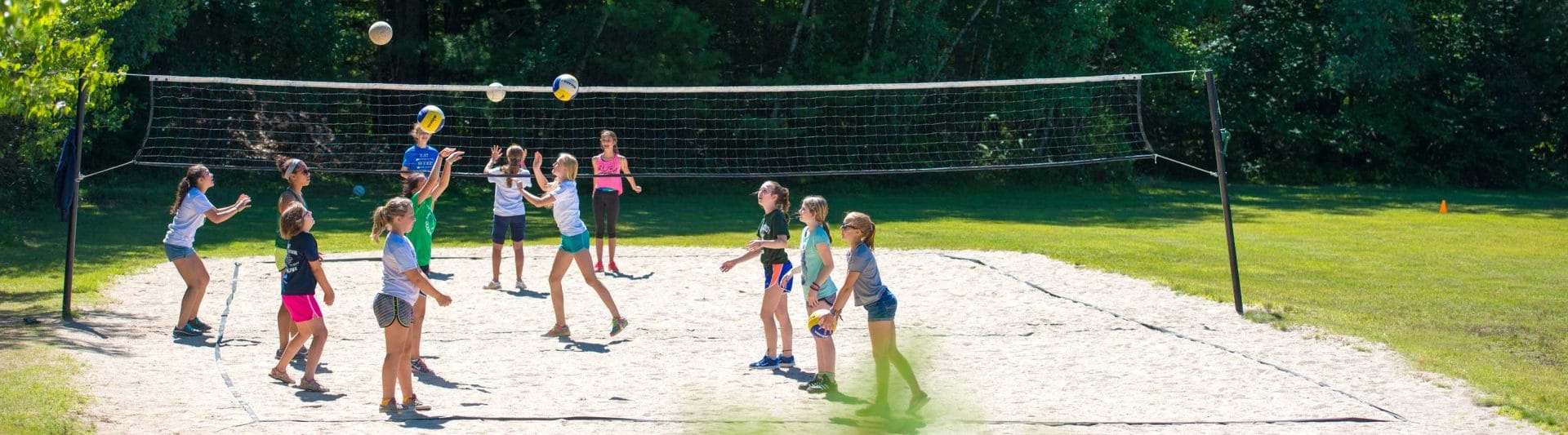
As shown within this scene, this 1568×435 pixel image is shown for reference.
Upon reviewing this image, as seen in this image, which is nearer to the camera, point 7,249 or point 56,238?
point 7,249

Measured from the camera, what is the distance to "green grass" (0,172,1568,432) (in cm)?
1034

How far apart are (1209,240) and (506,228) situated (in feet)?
31.9

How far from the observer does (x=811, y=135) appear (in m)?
25.7

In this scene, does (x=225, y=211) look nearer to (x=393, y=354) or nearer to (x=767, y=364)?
(x=393, y=354)

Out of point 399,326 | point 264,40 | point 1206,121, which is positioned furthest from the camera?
point 1206,121

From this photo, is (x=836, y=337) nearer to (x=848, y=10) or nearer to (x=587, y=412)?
(x=587, y=412)

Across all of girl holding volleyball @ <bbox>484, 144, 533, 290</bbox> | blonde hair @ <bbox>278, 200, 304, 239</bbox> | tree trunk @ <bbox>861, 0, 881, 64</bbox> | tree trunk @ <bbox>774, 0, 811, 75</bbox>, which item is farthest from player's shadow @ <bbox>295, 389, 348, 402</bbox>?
tree trunk @ <bbox>861, 0, 881, 64</bbox>

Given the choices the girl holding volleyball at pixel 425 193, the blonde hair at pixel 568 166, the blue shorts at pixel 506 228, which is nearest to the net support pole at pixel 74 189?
the girl holding volleyball at pixel 425 193

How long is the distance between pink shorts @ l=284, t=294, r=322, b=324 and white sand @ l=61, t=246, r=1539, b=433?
445mm

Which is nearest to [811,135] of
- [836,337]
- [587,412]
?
[836,337]

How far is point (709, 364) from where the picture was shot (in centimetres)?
904

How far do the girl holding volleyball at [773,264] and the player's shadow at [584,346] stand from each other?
1.27 m

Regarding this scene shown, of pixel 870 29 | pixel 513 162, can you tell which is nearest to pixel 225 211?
pixel 513 162

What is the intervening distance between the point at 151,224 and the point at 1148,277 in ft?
44.7
